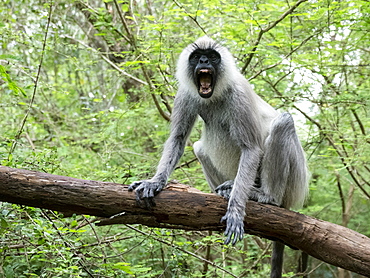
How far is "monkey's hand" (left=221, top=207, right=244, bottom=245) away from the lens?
17.7 feet

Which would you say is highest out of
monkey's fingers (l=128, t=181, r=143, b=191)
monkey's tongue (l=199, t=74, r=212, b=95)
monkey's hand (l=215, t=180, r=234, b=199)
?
monkey's tongue (l=199, t=74, r=212, b=95)

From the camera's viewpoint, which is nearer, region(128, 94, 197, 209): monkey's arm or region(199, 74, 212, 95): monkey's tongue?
region(199, 74, 212, 95): monkey's tongue

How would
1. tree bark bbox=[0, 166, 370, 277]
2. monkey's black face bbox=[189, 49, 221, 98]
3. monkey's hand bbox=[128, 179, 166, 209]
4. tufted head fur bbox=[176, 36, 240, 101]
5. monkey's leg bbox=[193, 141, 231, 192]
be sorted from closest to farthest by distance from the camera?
tree bark bbox=[0, 166, 370, 277]
monkey's hand bbox=[128, 179, 166, 209]
monkey's black face bbox=[189, 49, 221, 98]
tufted head fur bbox=[176, 36, 240, 101]
monkey's leg bbox=[193, 141, 231, 192]

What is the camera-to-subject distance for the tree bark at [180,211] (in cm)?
482

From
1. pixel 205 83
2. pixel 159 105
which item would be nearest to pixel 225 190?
pixel 205 83

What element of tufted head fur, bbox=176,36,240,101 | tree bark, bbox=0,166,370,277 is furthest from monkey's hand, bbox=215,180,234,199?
tufted head fur, bbox=176,36,240,101

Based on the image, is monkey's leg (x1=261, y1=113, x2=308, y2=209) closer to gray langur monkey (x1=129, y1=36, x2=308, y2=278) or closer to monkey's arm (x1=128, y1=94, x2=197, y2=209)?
gray langur monkey (x1=129, y1=36, x2=308, y2=278)

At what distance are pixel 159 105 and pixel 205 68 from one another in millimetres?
3764

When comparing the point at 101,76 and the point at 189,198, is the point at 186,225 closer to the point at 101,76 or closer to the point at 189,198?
the point at 189,198

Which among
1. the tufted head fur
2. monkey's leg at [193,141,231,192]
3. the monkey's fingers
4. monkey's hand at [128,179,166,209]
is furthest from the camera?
monkey's leg at [193,141,231,192]

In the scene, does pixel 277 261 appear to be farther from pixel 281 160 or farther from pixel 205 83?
pixel 205 83

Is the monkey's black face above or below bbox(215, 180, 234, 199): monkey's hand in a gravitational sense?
above

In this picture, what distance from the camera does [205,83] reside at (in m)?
6.27

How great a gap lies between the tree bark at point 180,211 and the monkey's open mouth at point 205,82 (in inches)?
57.6
